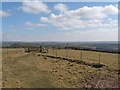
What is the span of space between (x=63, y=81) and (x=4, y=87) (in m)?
5.63

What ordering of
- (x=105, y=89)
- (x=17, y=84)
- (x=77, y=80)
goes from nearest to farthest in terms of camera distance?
(x=105, y=89) < (x=17, y=84) < (x=77, y=80)

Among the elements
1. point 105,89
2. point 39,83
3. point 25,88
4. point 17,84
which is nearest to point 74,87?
point 105,89

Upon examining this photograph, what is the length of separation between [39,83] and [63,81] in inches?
96.7

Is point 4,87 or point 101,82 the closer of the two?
point 4,87

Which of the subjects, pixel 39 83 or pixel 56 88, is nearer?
pixel 56 88

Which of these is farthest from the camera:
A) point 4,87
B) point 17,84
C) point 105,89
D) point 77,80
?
point 77,80

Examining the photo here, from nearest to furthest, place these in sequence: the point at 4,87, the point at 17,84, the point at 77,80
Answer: the point at 4,87, the point at 17,84, the point at 77,80

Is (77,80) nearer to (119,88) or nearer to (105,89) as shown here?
(105,89)

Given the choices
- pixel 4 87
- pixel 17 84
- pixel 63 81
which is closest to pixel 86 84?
pixel 63 81

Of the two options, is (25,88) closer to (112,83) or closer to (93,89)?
(93,89)

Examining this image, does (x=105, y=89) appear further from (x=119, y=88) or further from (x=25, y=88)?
(x=25, y=88)

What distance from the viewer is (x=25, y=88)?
29.3 feet

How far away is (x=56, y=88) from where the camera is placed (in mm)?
8789

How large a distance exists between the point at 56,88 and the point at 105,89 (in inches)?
167
